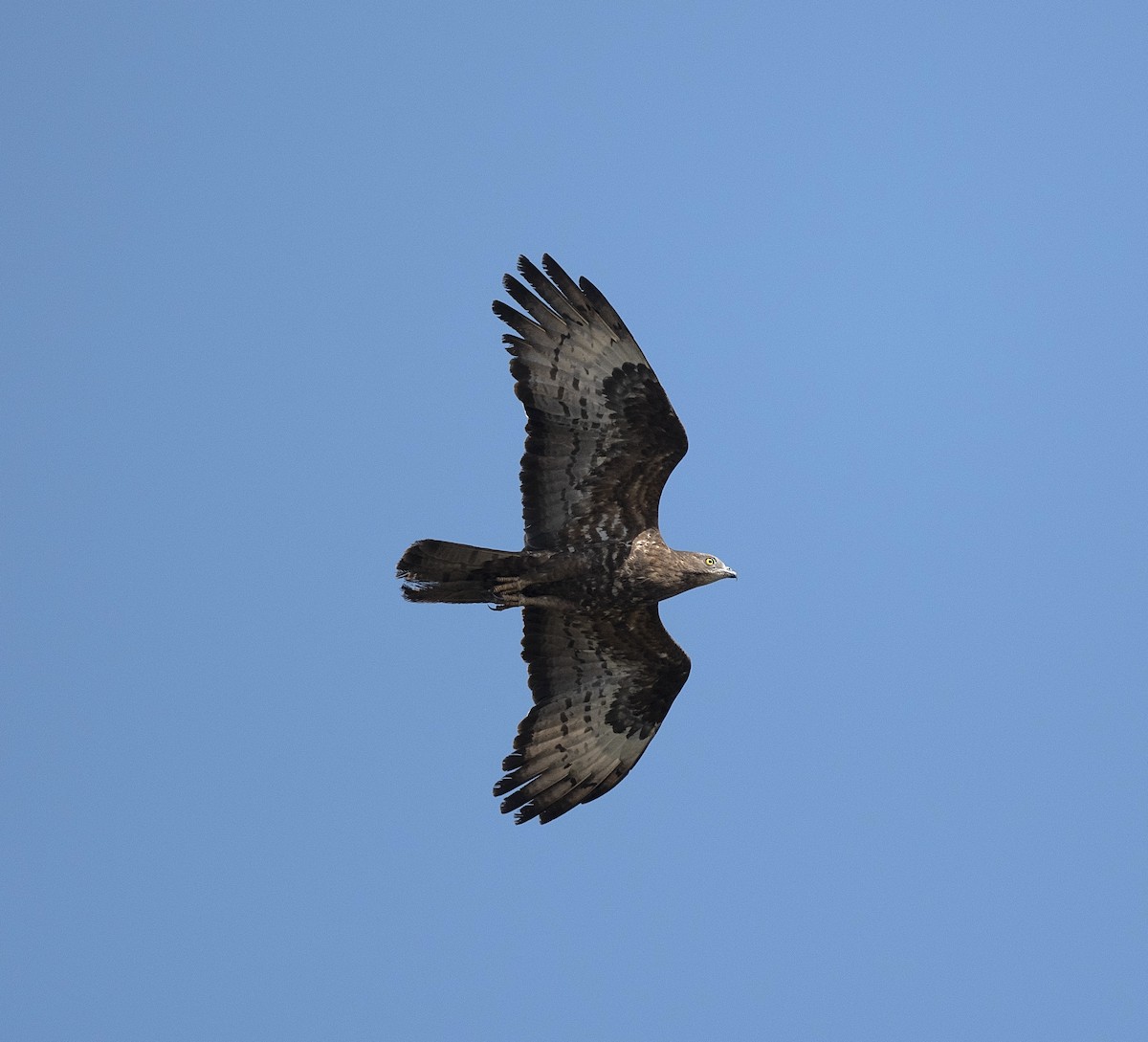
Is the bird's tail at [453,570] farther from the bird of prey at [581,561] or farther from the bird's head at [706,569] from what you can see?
the bird's head at [706,569]

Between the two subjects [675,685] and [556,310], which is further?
[675,685]

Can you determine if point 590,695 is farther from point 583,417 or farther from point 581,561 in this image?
point 583,417

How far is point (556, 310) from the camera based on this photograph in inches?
607

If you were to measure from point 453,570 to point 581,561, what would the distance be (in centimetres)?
128

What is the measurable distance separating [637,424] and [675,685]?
2.81m

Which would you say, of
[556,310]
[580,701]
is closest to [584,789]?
[580,701]

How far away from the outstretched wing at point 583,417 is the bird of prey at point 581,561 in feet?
0.04

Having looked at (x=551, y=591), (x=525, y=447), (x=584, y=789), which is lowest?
(x=584, y=789)

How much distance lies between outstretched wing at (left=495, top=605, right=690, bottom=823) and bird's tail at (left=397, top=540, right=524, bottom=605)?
945 millimetres

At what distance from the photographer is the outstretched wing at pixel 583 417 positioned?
15.4 meters

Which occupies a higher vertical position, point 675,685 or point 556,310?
point 556,310

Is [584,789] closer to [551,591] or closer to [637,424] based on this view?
[551,591]

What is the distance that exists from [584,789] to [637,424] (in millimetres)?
3615

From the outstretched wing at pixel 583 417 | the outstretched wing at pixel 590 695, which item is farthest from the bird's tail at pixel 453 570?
the outstretched wing at pixel 590 695
